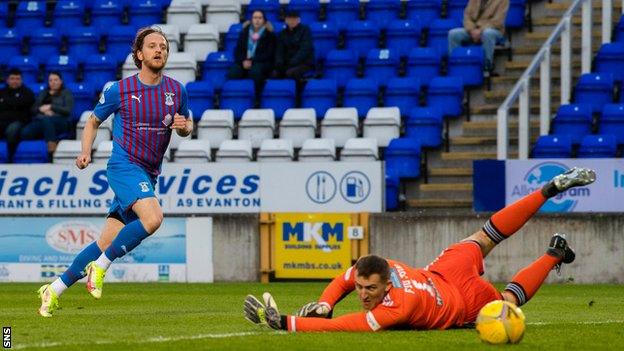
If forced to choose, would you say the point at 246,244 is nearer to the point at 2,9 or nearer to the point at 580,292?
the point at 580,292

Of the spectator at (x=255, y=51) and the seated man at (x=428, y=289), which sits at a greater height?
the spectator at (x=255, y=51)

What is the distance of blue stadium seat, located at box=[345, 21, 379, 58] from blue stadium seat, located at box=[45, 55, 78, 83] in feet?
15.4

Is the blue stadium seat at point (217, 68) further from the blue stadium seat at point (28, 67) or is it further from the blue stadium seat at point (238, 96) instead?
the blue stadium seat at point (28, 67)

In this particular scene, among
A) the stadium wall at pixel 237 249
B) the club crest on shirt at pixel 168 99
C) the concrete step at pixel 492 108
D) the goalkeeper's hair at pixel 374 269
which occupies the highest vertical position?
the club crest on shirt at pixel 168 99

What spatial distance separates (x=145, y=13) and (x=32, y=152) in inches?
197

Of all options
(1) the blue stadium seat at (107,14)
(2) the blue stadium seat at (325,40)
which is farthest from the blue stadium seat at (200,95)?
(1) the blue stadium seat at (107,14)

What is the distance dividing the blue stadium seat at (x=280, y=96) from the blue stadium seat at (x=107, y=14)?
4.55 m

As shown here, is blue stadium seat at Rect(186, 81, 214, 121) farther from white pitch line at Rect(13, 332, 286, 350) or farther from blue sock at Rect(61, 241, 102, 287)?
white pitch line at Rect(13, 332, 286, 350)

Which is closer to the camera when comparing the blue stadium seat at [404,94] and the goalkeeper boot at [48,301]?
the goalkeeper boot at [48,301]

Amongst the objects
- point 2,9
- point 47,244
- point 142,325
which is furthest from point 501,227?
point 2,9

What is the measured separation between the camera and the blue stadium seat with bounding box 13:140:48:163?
72.3ft

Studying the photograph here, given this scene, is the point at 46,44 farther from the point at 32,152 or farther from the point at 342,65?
the point at 342,65

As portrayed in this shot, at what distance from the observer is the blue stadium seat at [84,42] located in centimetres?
2575

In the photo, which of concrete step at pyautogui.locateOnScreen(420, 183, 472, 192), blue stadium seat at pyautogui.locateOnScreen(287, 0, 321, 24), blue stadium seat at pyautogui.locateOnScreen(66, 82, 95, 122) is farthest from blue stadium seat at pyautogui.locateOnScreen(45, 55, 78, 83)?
concrete step at pyautogui.locateOnScreen(420, 183, 472, 192)
